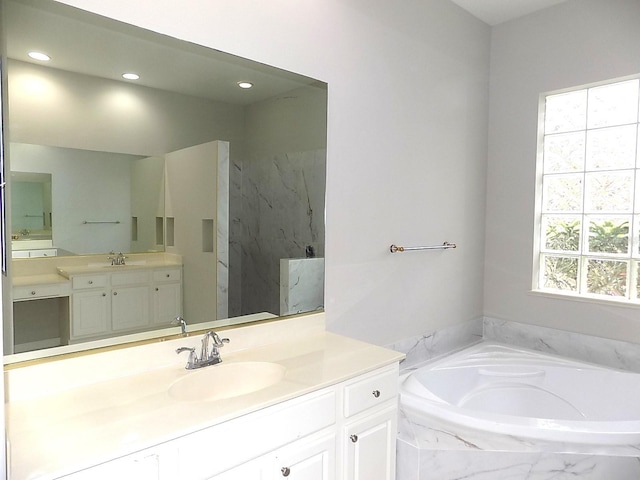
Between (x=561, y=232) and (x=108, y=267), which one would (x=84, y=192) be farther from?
(x=561, y=232)

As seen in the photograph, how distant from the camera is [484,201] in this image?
3.23m

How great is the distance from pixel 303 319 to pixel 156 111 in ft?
3.54

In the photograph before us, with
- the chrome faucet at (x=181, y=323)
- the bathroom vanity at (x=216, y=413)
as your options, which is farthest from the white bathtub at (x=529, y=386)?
the chrome faucet at (x=181, y=323)

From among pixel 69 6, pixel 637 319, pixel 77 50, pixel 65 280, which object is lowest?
pixel 637 319

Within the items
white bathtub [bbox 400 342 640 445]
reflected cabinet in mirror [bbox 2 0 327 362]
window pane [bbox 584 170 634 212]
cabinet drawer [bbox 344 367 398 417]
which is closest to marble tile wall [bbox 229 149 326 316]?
reflected cabinet in mirror [bbox 2 0 327 362]

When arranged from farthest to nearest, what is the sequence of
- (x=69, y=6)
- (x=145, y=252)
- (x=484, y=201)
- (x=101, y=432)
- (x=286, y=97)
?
1. (x=484, y=201)
2. (x=286, y=97)
3. (x=145, y=252)
4. (x=69, y=6)
5. (x=101, y=432)

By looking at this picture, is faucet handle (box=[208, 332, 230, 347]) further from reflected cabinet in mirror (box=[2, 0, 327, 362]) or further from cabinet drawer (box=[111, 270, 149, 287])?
cabinet drawer (box=[111, 270, 149, 287])

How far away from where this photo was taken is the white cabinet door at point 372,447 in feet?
5.26

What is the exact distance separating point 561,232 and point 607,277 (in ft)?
1.29

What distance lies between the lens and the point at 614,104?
9.15 feet

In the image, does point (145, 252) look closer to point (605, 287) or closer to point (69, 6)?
point (69, 6)

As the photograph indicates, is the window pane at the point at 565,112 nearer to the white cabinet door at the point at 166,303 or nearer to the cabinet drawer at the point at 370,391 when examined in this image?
the cabinet drawer at the point at 370,391

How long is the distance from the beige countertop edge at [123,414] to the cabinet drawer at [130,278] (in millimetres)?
→ 329

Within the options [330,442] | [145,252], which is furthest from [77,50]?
[330,442]
